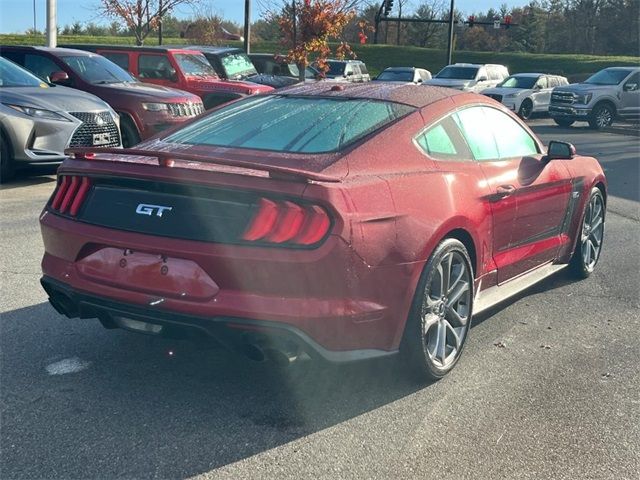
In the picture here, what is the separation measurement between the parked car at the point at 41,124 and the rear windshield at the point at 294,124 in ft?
16.7

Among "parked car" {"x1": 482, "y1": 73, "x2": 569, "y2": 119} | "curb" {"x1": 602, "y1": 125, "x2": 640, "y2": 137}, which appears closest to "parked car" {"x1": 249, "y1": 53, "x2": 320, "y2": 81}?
"parked car" {"x1": 482, "y1": 73, "x2": 569, "y2": 119}

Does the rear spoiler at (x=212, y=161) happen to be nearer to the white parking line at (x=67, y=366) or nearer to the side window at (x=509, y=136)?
the white parking line at (x=67, y=366)

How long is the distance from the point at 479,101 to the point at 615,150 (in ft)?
46.9

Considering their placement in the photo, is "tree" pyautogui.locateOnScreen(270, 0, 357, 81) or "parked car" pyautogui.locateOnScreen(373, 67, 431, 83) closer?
"tree" pyautogui.locateOnScreen(270, 0, 357, 81)

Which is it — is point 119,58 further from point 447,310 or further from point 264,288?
point 264,288

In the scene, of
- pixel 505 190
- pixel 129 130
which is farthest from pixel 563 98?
pixel 505 190

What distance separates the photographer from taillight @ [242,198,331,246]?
3.48 metres

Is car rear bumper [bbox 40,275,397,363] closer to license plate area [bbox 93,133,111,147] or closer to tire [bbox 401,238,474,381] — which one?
tire [bbox 401,238,474,381]

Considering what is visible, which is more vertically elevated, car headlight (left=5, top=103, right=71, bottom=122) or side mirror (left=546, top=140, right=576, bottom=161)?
side mirror (left=546, top=140, right=576, bottom=161)

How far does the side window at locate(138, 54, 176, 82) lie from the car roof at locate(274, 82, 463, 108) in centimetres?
1090

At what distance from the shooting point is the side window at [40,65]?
12203mm

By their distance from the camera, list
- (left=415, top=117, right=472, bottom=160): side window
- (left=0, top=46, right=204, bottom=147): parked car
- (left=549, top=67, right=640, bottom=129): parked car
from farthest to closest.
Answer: (left=549, top=67, right=640, bottom=129): parked car → (left=0, top=46, right=204, bottom=147): parked car → (left=415, top=117, right=472, bottom=160): side window

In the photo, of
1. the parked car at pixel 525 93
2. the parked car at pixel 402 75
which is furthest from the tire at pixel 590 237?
the parked car at pixel 402 75

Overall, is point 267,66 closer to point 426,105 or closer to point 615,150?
point 615,150
